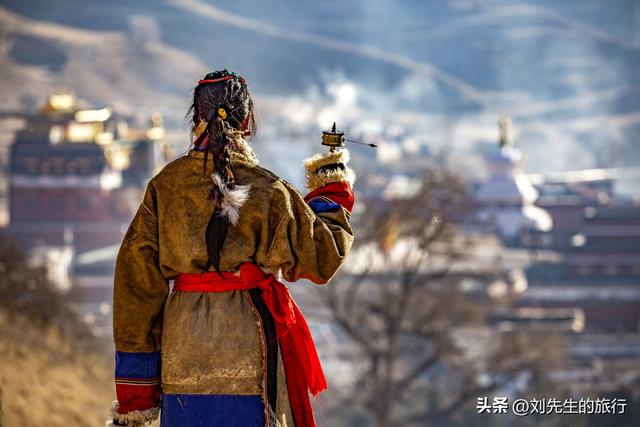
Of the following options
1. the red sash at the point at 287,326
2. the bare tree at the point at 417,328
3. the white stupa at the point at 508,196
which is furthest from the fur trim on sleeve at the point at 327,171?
the white stupa at the point at 508,196

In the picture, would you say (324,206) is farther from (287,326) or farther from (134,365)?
(134,365)

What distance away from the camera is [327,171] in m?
2.05

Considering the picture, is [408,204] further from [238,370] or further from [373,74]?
[373,74]

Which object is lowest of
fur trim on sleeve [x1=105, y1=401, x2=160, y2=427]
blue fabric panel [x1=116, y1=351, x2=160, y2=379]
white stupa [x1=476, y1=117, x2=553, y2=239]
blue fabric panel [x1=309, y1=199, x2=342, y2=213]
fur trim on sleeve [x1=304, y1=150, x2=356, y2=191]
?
fur trim on sleeve [x1=105, y1=401, x2=160, y2=427]

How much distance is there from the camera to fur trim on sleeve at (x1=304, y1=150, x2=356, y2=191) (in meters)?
2.05

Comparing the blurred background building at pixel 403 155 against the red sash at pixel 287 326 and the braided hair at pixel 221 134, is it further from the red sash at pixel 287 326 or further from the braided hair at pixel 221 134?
the red sash at pixel 287 326

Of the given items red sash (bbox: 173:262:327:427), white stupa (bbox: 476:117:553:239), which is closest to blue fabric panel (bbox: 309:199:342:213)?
red sash (bbox: 173:262:327:427)

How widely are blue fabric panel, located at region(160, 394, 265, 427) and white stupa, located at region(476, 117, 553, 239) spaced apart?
25.7 m

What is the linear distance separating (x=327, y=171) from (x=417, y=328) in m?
10.3

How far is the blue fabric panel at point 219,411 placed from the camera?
196cm

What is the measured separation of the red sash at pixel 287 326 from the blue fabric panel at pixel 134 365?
0.12m

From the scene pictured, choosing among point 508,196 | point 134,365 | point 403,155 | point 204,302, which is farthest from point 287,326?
point 403,155

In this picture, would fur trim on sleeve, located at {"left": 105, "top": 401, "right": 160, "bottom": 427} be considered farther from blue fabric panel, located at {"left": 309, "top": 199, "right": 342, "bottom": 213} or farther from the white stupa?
the white stupa

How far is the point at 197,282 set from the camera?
197 cm
